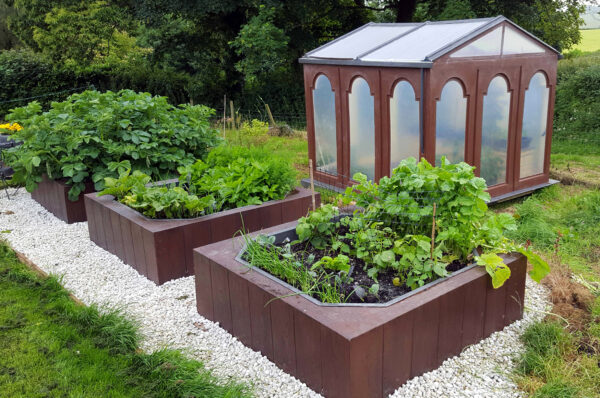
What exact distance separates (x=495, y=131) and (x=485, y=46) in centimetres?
101

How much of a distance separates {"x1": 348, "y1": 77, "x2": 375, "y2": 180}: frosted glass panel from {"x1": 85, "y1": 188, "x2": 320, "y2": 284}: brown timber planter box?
135 cm

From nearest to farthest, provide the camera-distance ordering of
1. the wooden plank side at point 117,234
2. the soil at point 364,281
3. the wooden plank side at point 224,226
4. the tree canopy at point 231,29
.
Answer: the soil at point 364,281 → the wooden plank side at point 224,226 → the wooden plank side at point 117,234 → the tree canopy at point 231,29

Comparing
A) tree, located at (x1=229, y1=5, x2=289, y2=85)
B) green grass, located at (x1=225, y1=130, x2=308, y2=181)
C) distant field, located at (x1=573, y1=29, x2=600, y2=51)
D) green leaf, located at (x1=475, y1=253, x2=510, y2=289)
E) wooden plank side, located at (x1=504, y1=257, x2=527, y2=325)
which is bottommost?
green grass, located at (x1=225, y1=130, x2=308, y2=181)

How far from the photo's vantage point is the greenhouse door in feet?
20.3

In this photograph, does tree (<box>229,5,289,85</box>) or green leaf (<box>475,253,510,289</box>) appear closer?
green leaf (<box>475,253,510,289</box>)

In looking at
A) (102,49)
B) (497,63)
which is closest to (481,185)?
(497,63)

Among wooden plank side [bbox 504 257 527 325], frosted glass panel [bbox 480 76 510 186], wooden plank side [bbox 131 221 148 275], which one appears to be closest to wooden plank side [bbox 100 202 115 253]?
wooden plank side [bbox 131 221 148 275]

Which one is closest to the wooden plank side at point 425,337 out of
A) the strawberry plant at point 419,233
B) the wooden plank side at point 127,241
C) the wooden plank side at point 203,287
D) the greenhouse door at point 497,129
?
the strawberry plant at point 419,233

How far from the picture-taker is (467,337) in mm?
3447

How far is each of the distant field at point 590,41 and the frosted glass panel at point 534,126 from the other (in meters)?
14.7

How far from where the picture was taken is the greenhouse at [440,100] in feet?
19.3

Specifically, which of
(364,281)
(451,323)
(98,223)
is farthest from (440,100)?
(98,223)

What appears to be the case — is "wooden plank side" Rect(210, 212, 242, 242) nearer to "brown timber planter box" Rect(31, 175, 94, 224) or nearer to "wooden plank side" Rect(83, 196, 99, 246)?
"wooden plank side" Rect(83, 196, 99, 246)

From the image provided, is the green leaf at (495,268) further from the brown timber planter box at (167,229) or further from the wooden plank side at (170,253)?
the wooden plank side at (170,253)
